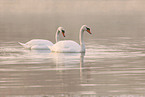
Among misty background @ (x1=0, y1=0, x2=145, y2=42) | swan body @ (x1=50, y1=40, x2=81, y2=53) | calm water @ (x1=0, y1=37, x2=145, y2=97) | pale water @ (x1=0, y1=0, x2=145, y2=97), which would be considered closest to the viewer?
pale water @ (x1=0, y1=0, x2=145, y2=97)

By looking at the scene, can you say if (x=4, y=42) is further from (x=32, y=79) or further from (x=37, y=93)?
(x=37, y=93)

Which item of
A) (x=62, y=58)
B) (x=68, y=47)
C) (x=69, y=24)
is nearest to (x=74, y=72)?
(x=62, y=58)

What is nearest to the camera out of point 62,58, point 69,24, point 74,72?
point 74,72

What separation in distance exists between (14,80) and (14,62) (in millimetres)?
4822

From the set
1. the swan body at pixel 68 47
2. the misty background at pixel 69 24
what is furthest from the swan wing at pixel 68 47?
the misty background at pixel 69 24

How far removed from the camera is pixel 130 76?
18484mm

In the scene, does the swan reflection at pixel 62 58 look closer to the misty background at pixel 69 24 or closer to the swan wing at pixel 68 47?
the swan wing at pixel 68 47

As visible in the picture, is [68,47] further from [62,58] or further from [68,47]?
[62,58]

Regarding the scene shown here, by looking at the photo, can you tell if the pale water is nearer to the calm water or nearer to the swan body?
the calm water

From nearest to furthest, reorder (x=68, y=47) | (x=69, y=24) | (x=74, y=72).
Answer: (x=74, y=72) < (x=68, y=47) < (x=69, y=24)

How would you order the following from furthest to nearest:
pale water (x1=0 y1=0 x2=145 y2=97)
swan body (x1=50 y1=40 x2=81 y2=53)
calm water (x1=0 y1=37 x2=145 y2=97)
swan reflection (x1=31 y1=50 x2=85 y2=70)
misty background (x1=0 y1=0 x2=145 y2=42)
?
misty background (x1=0 y1=0 x2=145 y2=42)
swan body (x1=50 y1=40 x2=81 y2=53)
swan reflection (x1=31 y1=50 x2=85 y2=70)
calm water (x1=0 y1=37 x2=145 y2=97)
pale water (x1=0 y1=0 x2=145 y2=97)

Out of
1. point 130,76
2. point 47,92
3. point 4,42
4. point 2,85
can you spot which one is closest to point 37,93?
point 47,92

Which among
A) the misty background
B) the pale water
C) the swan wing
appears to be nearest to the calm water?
the pale water

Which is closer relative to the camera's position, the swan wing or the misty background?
the swan wing
